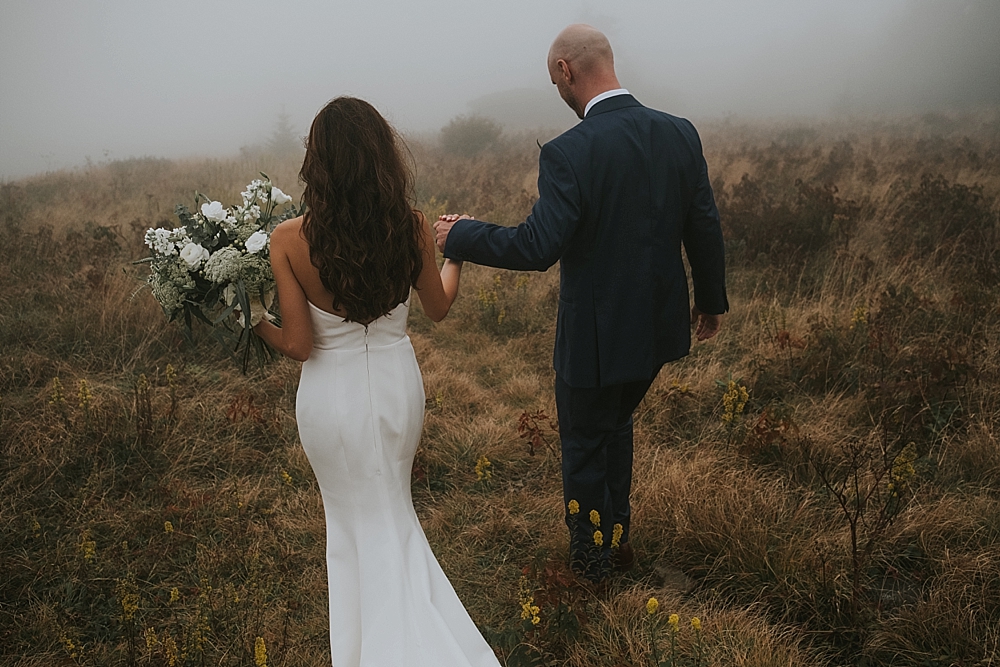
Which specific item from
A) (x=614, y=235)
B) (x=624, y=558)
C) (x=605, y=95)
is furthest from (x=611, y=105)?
(x=624, y=558)

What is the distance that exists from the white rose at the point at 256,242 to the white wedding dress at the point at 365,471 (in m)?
0.26

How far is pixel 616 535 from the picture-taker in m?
2.95

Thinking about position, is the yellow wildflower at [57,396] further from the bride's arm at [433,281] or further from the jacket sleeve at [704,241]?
the jacket sleeve at [704,241]

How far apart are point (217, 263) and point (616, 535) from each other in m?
1.83

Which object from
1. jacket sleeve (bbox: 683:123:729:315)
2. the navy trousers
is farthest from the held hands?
the navy trousers

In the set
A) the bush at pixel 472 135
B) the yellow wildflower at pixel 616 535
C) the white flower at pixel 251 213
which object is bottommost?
the yellow wildflower at pixel 616 535

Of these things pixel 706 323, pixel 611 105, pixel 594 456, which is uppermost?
pixel 611 105

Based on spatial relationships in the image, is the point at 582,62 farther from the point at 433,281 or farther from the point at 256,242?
the point at 256,242

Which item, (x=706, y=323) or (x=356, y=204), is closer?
(x=356, y=204)

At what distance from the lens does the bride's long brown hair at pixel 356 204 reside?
88.6 inches

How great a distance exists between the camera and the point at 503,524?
3592 mm

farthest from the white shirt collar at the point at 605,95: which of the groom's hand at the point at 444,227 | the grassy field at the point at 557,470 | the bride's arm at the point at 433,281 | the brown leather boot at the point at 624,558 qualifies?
the brown leather boot at the point at 624,558

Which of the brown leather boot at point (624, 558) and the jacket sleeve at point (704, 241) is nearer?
the jacket sleeve at point (704, 241)

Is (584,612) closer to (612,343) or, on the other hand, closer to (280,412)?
(612,343)
